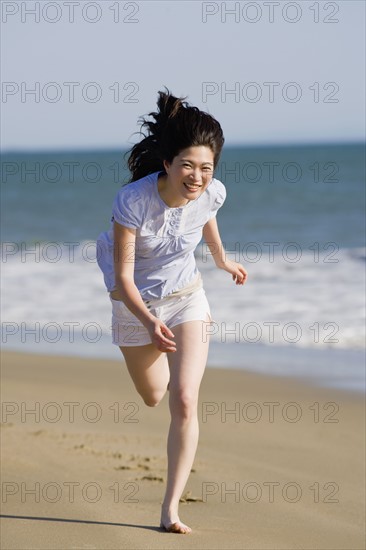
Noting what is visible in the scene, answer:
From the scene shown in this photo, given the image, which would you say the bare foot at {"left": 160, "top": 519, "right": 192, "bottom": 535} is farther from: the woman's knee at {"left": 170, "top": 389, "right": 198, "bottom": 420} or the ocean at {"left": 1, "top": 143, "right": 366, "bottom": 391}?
the ocean at {"left": 1, "top": 143, "right": 366, "bottom": 391}

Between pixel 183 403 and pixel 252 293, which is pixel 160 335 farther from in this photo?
pixel 252 293

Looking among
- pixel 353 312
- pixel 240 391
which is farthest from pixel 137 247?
pixel 353 312

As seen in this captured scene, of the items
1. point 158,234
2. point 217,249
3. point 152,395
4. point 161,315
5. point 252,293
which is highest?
point 158,234

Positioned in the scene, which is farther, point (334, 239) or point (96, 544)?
point (334, 239)

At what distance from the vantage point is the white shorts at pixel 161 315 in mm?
4680

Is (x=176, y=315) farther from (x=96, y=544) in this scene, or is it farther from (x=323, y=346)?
(x=323, y=346)

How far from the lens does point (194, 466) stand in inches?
242

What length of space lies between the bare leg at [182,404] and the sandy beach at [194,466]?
0.20m

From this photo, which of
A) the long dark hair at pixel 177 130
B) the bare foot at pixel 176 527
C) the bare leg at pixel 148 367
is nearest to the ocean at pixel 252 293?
the long dark hair at pixel 177 130

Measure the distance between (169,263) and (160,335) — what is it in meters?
0.48

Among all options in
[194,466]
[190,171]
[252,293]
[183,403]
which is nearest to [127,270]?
[190,171]

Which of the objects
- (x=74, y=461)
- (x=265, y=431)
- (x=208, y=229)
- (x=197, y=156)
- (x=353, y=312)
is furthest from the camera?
(x=353, y=312)

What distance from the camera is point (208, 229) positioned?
16.5ft

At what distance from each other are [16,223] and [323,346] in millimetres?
22237
